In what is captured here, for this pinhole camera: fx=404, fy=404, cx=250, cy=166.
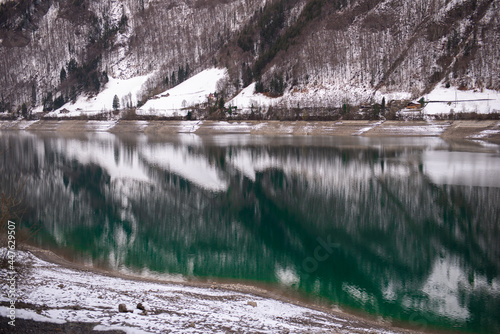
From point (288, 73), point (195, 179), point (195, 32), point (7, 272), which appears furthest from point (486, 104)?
point (195, 32)

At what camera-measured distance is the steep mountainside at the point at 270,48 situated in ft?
341

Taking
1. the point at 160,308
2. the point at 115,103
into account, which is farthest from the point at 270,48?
the point at 160,308

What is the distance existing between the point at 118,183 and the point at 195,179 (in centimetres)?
595

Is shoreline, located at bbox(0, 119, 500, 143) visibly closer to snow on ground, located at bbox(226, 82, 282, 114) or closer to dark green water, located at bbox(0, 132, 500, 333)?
snow on ground, located at bbox(226, 82, 282, 114)

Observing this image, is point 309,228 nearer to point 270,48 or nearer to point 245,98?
point 245,98

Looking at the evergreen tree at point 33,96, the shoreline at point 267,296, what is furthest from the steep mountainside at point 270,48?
the shoreline at point 267,296

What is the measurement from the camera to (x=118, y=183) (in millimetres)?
31391

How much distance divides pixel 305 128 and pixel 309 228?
224 feet

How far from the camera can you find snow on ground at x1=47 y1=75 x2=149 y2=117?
5764 inches

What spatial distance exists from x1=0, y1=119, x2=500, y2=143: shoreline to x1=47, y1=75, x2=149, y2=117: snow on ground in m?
19.2

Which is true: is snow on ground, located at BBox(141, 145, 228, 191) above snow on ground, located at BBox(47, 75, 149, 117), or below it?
below

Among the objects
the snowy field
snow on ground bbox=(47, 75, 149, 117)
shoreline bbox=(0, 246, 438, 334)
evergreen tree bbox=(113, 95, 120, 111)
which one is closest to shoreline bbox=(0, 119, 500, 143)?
the snowy field

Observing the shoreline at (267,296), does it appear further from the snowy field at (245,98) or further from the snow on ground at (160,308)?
the snowy field at (245,98)

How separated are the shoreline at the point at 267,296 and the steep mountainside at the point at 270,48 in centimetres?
9223
